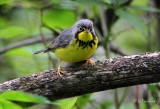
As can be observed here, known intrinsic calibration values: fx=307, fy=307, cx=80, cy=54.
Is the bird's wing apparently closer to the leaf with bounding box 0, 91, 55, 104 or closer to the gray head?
the gray head

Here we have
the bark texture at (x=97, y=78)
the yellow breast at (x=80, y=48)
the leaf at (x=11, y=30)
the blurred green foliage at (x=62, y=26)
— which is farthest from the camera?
the leaf at (x=11, y=30)

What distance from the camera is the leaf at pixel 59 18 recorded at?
4.52m

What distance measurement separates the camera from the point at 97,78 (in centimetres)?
307

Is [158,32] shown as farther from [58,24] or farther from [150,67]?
[150,67]

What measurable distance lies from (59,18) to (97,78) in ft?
5.71

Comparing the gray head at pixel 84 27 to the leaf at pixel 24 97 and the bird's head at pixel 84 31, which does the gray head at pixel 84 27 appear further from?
the leaf at pixel 24 97

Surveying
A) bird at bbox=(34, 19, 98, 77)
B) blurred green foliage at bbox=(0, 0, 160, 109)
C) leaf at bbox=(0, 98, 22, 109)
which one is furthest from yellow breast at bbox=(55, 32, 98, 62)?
leaf at bbox=(0, 98, 22, 109)

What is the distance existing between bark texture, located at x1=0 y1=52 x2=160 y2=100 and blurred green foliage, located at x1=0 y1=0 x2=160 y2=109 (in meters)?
0.18

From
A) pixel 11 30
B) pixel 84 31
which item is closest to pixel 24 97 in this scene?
pixel 84 31

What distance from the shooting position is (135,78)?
9.66 ft

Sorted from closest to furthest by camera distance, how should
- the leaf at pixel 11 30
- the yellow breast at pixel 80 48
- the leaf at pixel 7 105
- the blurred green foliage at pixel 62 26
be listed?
the leaf at pixel 7 105
the yellow breast at pixel 80 48
the blurred green foliage at pixel 62 26
the leaf at pixel 11 30

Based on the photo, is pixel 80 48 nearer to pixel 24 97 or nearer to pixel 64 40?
pixel 64 40

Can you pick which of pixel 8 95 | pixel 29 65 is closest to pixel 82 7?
pixel 29 65

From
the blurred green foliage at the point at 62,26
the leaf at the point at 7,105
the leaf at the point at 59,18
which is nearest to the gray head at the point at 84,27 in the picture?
the blurred green foliage at the point at 62,26
